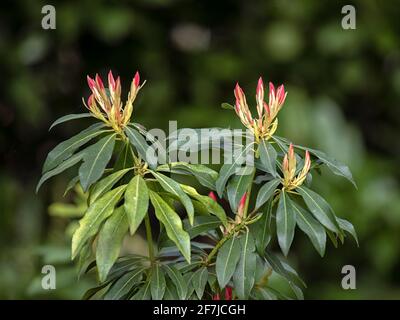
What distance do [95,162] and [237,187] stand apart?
213 mm

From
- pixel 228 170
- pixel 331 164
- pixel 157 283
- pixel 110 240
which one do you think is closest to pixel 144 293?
pixel 157 283

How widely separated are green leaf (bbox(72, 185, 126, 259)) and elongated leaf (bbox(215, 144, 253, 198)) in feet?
0.48

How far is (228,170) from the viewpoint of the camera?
111 centimetres

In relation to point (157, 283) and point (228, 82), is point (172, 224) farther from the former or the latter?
point (228, 82)

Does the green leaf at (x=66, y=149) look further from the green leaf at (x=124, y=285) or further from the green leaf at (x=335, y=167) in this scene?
the green leaf at (x=335, y=167)

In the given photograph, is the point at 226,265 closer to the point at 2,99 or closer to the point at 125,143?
the point at 125,143

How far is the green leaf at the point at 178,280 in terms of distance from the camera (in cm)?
110

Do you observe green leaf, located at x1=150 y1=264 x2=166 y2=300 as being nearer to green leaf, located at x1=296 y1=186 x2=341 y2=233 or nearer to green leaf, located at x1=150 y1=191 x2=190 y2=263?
green leaf, located at x1=150 y1=191 x2=190 y2=263

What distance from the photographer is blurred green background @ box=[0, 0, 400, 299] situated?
2.84 m

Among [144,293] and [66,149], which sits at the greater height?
[66,149]

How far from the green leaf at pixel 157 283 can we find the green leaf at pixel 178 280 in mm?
12

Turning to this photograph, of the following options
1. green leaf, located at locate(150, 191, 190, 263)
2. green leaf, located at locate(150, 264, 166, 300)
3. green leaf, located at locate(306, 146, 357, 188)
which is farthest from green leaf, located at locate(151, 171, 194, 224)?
green leaf, located at locate(306, 146, 357, 188)

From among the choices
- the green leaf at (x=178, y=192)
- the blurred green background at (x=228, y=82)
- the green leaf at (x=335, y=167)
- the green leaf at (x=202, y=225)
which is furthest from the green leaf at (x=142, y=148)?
the blurred green background at (x=228, y=82)
